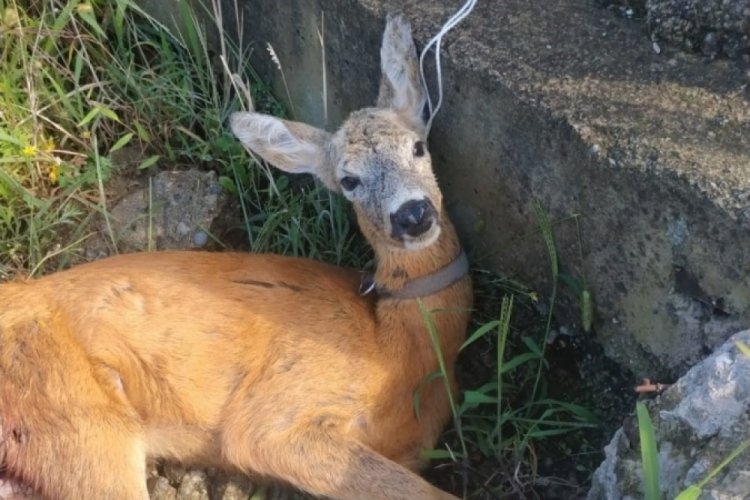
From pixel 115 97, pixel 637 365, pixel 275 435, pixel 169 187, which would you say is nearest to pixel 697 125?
pixel 637 365

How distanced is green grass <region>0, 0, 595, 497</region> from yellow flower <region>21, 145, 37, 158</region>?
0.04 ft

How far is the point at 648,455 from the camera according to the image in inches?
111

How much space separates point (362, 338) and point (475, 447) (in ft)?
1.98

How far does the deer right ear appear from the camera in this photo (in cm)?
444

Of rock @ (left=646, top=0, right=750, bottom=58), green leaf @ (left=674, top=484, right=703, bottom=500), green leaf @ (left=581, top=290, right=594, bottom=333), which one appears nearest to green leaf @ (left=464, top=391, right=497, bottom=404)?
green leaf @ (left=581, top=290, right=594, bottom=333)

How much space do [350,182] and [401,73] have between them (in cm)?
48

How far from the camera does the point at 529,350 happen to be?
414 centimetres

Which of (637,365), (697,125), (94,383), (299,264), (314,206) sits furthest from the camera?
(314,206)

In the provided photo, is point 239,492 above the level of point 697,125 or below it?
below

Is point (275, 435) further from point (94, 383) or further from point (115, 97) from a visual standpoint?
point (115, 97)

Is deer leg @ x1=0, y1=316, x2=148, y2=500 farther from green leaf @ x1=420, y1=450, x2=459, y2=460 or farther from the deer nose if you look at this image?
the deer nose

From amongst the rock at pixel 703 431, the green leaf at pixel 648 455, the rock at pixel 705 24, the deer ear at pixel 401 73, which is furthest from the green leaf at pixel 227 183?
the green leaf at pixel 648 455

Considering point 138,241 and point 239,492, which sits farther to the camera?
point 138,241

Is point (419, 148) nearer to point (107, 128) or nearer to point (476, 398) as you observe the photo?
point (476, 398)
